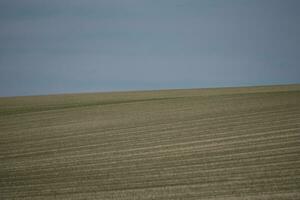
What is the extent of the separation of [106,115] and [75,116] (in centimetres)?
144

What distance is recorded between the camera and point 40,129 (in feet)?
56.4

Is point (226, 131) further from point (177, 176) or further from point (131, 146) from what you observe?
point (177, 176)

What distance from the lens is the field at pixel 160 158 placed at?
8.27 meters

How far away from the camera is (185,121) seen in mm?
16625

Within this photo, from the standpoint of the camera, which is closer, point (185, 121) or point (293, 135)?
point (293, 135)

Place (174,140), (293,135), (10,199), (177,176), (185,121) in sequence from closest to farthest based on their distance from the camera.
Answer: (10,199) → (177,176) → (293,135) → (174,140) → (185,121)

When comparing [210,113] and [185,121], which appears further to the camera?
[210,113]

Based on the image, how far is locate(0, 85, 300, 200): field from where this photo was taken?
27.1ft

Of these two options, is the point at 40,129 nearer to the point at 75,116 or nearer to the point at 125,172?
the point at 75,116

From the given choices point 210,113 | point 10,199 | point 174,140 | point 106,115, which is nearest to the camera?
point 10,199

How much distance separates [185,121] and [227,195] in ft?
→ 29.4

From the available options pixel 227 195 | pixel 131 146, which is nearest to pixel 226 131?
pixel 131 146

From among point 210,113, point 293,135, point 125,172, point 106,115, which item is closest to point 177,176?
point 125,172

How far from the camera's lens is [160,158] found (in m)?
10.7
